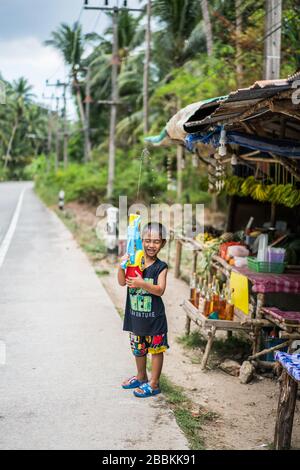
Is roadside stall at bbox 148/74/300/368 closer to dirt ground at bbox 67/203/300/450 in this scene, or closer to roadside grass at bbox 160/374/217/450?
dirt ground at bbox 67/203/300/450

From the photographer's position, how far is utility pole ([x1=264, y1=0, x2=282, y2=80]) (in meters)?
9.59

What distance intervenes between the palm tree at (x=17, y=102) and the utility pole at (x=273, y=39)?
2700 inches

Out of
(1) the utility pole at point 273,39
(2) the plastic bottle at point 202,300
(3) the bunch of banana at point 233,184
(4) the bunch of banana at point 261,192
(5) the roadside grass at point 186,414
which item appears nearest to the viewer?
(5) the roadside grass at point 186,414

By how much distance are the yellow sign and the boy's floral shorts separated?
1859 millimetres

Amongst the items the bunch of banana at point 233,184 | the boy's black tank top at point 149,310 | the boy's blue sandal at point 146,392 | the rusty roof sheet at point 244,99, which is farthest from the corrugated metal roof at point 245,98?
the bunch of banana at point 233,184

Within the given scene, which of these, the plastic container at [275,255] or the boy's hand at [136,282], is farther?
the plastic container at [275,255]

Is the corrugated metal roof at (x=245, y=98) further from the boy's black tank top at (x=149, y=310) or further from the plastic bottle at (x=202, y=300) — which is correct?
the plastic bottle at (x=202, y=300)

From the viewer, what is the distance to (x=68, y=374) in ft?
18.7

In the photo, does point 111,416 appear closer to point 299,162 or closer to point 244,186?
point 299,162

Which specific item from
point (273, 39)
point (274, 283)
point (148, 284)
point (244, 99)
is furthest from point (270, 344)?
point (273, 39)

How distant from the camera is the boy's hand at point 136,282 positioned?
4.88 meters

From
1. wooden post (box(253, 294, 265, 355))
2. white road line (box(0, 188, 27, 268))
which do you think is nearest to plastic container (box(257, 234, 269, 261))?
wooden post (box(253, 294, 265, 355))

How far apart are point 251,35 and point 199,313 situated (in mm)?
11131

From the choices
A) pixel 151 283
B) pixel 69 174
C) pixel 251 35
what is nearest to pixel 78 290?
pixel 151 283
